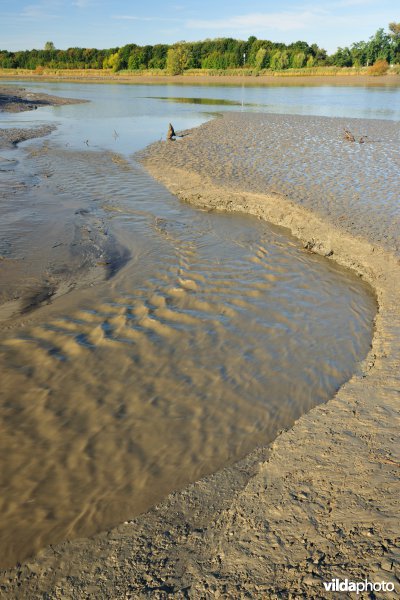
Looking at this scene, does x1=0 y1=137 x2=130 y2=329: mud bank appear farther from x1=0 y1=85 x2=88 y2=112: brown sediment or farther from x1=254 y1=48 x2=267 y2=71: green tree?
x1=254 y1=48 x2=267 y2=71: green tree

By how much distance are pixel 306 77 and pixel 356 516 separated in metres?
83.2

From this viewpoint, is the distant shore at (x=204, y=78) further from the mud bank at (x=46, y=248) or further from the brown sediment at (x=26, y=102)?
the mud bank at (x=46, y=248)

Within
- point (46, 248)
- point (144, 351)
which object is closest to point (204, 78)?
point (46, 248)

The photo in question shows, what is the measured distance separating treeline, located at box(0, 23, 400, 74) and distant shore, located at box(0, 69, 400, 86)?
13.4ft

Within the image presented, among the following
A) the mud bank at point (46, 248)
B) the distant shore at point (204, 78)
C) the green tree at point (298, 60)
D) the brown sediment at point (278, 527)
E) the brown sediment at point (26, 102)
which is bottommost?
the brown sediment at point (278, 527)

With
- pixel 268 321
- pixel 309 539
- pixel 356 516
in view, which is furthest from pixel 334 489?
pixel 268 321

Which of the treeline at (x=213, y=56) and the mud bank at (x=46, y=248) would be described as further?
the treeline at (x=213, y=56)

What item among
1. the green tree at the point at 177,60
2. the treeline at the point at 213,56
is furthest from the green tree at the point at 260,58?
the green tree at the point at 177,60

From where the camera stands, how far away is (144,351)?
498 centimetres

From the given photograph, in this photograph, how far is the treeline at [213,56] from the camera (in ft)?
261

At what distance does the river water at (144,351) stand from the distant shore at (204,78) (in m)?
66.7


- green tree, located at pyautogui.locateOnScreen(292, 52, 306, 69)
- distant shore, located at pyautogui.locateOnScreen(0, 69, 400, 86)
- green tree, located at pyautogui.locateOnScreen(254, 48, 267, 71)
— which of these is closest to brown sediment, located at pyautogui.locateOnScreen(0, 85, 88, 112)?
distant shore, located at pyautogui.locateOnScreen(0, 69, 400, 86)

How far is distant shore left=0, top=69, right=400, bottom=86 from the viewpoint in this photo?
215ft

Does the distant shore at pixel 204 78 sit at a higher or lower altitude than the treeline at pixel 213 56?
lower
